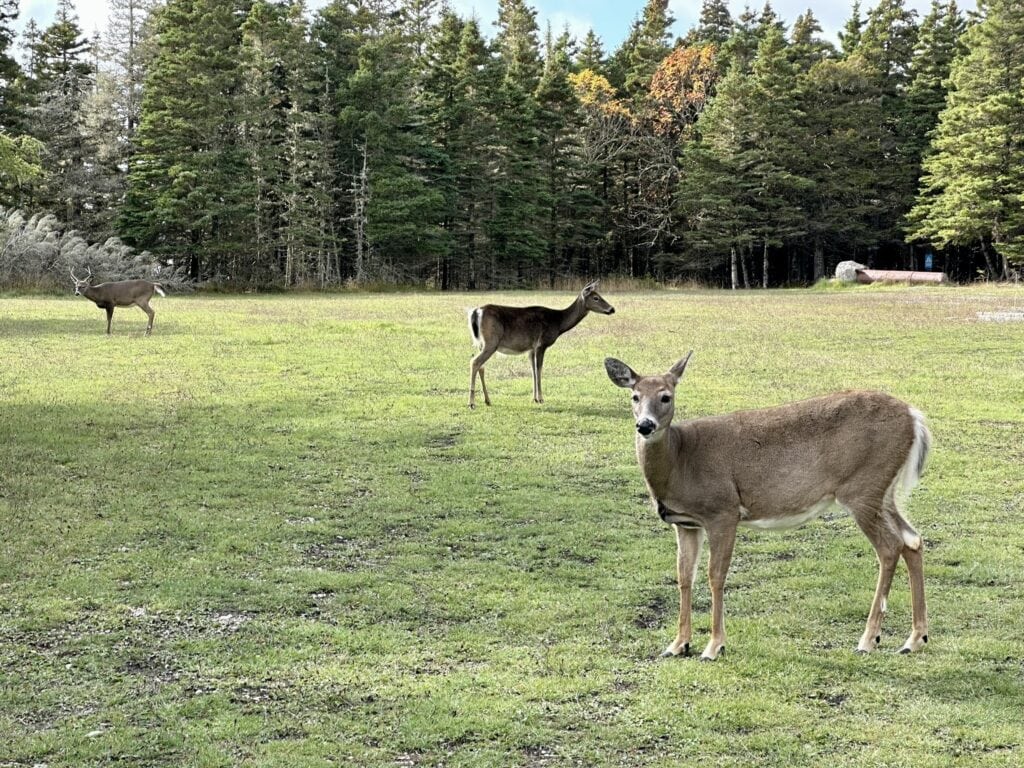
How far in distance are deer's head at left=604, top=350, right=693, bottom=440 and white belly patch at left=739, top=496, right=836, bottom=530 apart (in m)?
0.53

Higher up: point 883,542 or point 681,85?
point 681,85

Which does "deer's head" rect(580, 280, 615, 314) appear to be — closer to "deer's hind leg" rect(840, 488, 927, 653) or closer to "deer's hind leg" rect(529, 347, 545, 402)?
"deer's hind leg" rect(529, 347, 545, 402)

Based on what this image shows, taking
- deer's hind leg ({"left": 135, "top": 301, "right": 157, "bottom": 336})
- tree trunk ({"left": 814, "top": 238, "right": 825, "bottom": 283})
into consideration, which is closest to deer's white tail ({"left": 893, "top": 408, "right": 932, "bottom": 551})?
deer's hind leg ({"left": 135, "top": 301, "right": 157, "bottom": 336})

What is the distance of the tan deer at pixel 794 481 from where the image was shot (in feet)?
14.8

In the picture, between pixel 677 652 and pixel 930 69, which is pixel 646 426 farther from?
pixel 930 69

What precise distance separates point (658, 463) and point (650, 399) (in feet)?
0.97

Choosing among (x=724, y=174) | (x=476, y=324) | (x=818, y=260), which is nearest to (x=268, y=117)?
(x=724, y=174)

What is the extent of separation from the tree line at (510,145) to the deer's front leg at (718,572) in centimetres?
3443

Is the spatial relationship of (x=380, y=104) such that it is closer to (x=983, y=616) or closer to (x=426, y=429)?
(x=426, y=429)

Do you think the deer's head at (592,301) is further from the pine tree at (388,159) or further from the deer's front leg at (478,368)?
the pine tree at (388,159)

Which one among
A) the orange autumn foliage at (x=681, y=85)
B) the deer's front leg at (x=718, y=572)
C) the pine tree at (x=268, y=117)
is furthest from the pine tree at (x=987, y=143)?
the deer's front leg at (x=718, y=572)

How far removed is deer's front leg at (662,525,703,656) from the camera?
4539 mm

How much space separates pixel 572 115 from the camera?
4584 centimetres

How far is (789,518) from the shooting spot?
455 cm
